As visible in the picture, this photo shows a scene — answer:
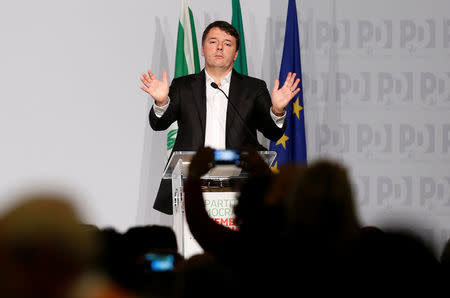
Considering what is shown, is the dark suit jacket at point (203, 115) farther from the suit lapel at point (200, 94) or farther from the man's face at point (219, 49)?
the man's face at point (219, 49)

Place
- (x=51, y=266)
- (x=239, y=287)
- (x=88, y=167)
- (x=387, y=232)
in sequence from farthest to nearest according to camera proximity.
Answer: (x=88, y=167)
(x=387, y=232)
(x=239, y=287)
(x=51, y=266)

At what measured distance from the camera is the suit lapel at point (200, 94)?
4668 mm

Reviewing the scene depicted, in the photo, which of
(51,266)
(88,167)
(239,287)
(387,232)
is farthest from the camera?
(88,167)

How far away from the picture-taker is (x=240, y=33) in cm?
622

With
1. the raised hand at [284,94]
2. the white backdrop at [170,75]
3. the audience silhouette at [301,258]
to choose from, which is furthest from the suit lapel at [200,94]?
the audience silhouette at [301,258]

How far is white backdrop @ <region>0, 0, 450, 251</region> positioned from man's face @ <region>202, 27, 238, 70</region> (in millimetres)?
1534

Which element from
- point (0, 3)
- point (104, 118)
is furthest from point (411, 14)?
point (0, 3)

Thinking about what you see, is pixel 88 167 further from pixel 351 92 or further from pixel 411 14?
pixel 411 14

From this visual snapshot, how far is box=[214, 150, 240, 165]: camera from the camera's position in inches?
106

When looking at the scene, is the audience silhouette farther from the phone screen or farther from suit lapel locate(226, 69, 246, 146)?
suit lapel locate(226, 69, 246, 146)

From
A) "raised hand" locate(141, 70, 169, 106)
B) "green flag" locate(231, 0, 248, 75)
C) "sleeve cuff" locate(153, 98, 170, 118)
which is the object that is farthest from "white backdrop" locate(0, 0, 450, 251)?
"raised hand" locate(141, 70, 169, 106)

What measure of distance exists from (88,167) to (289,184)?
4745 millimetres

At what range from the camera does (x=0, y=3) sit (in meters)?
6.33

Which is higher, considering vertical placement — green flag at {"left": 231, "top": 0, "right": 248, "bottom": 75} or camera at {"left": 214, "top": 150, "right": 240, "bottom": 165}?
green flag at {"left": 231, "top": 0, "right": 248, "bottom": 75}
